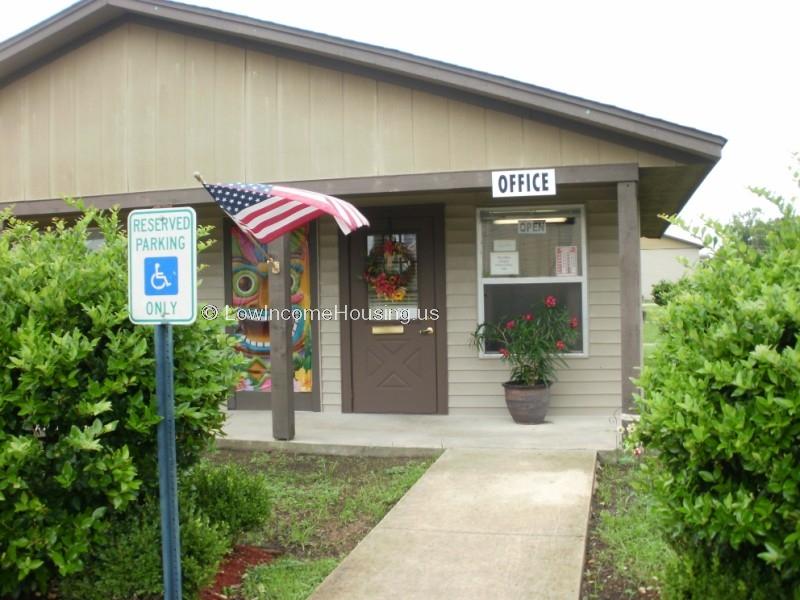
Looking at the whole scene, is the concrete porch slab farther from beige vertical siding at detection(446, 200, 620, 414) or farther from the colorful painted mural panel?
the colorful painted mural panel

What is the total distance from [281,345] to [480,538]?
11.0 feet

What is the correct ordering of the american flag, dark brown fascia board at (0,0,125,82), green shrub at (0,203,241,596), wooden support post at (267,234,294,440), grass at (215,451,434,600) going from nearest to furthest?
green shrub at (0,203,241,596)
grass at (215,451,434,600)
the american flag
wooden support post at (267,234,294,440)
dark brown fascia board at (0,0,125,82)

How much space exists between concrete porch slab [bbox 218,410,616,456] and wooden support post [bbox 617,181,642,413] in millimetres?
791

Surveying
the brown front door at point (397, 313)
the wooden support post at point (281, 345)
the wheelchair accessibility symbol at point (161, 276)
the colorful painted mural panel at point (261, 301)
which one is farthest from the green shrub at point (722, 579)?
the colorful painted mural panel at point (261, 301)

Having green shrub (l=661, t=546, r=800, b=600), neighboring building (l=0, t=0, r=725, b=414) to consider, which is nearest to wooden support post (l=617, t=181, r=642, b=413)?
neighboring building (l=0, t=0, r=725, b=414)

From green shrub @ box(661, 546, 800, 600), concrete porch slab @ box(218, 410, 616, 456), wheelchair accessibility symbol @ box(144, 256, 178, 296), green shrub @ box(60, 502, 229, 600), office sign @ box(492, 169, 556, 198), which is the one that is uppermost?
office sign @ box(492, 169, 556, 198)

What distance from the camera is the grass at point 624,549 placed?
13.1 ft

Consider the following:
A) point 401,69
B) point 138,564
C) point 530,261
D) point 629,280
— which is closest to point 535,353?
point 530,261

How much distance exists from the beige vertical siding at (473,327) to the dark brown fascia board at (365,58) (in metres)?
1.80

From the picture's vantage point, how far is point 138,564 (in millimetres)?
3596

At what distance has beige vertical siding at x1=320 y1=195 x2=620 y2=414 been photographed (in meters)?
8.44

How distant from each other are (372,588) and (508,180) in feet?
13.8

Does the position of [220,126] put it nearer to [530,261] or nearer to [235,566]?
[530,261]

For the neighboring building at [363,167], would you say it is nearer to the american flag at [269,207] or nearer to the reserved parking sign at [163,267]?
the american flag at [269,207]
